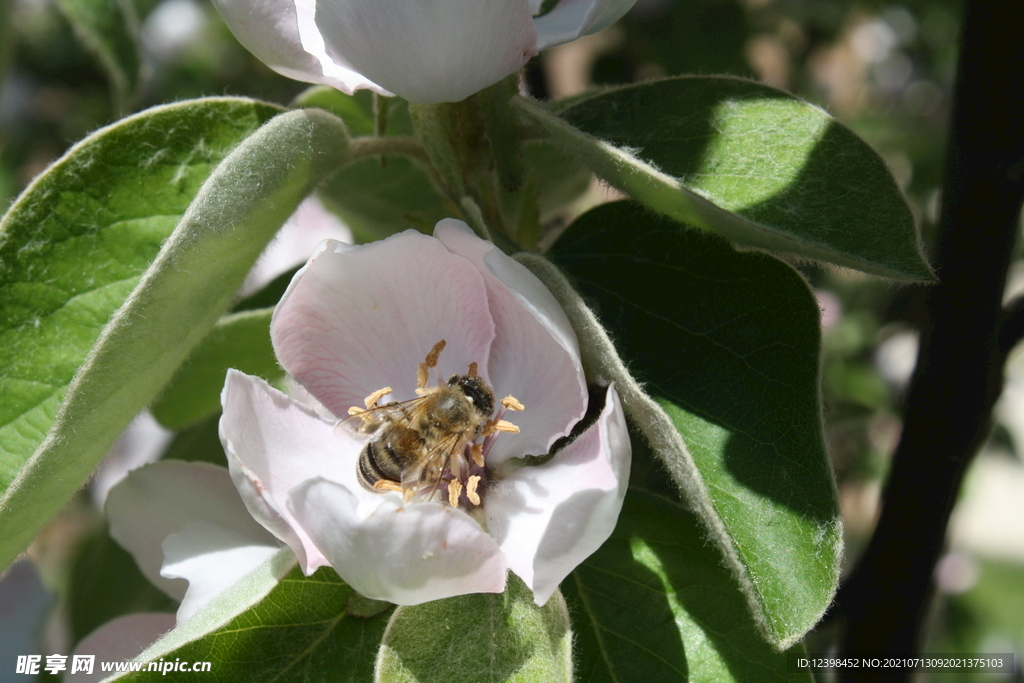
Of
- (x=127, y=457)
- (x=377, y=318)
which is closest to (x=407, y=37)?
(x=377, y=318)

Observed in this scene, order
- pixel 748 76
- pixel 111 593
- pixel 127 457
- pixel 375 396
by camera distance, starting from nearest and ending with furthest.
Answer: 1. pixel 375 396
2. pixel 111 593
3. pixel 748 76
4. pixel 127 457

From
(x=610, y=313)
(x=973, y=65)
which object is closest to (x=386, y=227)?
(x=610, y=313)

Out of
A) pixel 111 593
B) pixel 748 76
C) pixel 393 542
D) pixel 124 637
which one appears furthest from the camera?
pixel 748 76

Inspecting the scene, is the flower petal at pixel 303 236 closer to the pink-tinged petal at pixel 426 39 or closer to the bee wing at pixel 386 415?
the bee wing at pixel 386 415

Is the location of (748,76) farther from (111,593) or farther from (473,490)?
(111,593)

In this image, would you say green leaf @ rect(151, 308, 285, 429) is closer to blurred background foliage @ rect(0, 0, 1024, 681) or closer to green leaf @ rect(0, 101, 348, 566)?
A: blurred background foliage @ rect(0, 0, 1024, 681)

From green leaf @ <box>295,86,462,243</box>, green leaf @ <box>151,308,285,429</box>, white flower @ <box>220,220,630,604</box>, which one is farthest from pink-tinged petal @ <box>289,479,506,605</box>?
green leaf @ <box>295,86,462,243</box>

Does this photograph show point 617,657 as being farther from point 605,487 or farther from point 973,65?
point 973,65
